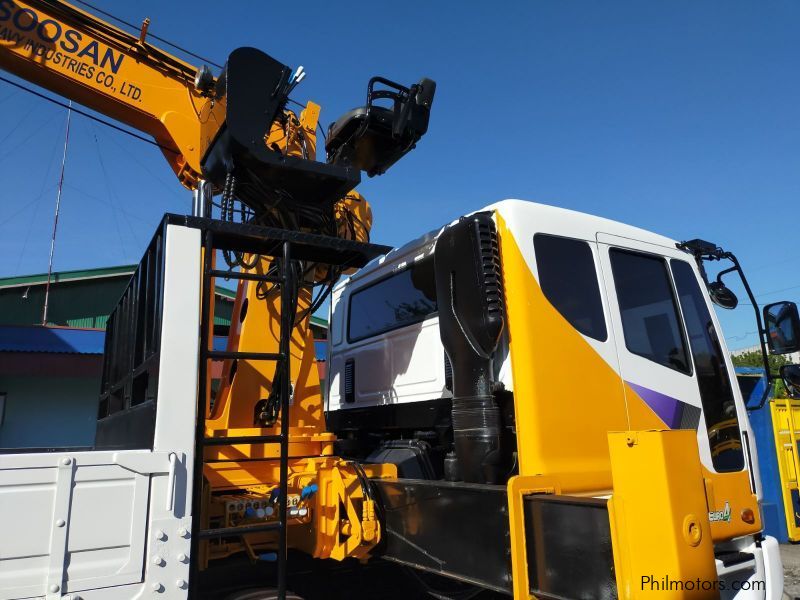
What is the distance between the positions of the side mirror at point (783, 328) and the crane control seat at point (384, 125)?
2690mm

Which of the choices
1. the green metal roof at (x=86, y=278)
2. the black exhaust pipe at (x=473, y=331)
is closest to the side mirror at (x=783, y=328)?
the black exhaust pipe at (x=473, y=331)

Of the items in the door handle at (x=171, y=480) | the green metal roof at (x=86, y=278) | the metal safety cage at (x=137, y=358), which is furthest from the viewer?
the green metal roof at (x=86, y=278)

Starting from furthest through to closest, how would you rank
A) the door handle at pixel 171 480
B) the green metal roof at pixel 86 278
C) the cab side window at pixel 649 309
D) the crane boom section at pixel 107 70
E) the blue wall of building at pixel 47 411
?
the green metal roof at pixel 86 278, the blue wall of building at pixel 47 411, the crane boom section at pixel 107 70, the cab side window at pixel 649 309, the door handle at pixel 171 480

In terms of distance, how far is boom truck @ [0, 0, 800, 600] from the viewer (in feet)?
7.06

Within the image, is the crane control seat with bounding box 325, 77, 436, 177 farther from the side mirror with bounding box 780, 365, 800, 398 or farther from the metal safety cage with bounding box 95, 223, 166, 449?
the side mirror with bounding box 780, 365, 800, 398

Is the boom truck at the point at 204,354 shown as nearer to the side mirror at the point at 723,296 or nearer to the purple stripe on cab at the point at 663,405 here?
the purple stripe on cab at the point at 663,405

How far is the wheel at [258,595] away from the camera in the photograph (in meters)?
2.85

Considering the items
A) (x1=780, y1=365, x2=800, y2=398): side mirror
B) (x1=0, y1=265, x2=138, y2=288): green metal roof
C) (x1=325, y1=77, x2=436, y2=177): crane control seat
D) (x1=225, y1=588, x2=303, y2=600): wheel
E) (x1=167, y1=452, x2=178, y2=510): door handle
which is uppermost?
(x1=0, y1=265, x2=138, y2=288): green metal roof

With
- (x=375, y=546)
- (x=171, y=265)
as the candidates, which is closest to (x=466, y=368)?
(x=375, y=546)

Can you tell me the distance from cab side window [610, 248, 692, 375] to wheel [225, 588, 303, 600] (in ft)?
7.36

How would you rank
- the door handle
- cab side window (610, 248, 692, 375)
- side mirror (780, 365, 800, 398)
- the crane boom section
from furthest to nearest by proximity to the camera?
1. the crane boom section
2. side mirror (780, 365, 800, 398)
3. cab side window (610, 248, 692, 375)
4. the door handle

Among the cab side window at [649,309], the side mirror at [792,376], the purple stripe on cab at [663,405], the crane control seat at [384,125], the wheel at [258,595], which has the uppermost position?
the crane control seat at [384,125]

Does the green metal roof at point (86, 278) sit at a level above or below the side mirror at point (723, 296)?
above

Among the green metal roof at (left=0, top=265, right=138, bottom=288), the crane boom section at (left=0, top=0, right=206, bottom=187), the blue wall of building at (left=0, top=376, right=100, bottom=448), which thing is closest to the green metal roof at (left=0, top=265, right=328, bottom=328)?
the green metal roof at (left=0, top=265, right=138, bottom=288)
